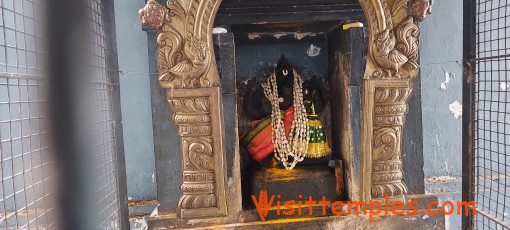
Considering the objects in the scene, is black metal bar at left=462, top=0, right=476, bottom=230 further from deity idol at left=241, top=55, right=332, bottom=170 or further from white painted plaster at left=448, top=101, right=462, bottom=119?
white painted plaster at left=448, top=101, right=462, bottom=119

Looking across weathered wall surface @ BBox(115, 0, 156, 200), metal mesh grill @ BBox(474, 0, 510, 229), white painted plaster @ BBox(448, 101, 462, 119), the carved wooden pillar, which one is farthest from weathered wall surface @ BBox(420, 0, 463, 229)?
weathered wall surface @ BBox(115, 0, 156, 200)

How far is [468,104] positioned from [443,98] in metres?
1.07

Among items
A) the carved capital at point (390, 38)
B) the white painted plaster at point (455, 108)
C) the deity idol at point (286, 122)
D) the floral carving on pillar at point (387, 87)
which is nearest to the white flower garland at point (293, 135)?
the deity idol at point (286, 122)

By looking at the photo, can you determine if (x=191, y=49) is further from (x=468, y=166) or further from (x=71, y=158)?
(x=468, y=166)

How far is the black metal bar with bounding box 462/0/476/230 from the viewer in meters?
2.07

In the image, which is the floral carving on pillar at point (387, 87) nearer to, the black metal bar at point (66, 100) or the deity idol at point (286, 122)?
the deity idol at point (286, 122)

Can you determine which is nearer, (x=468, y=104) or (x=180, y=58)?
(x=180, y=58)

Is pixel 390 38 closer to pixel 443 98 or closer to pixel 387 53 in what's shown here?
pixel 387 53

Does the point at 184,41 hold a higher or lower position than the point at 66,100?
higher

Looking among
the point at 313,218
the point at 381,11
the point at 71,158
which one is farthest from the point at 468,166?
the point at 71,158

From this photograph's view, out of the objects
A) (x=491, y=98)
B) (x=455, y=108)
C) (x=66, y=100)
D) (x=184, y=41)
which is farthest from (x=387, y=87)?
(x=455, y=108)

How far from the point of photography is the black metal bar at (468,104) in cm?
207

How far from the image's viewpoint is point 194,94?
5.71 feet

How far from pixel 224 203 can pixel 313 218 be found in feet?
1.72
